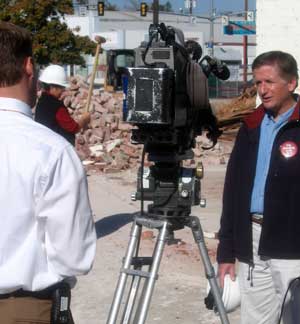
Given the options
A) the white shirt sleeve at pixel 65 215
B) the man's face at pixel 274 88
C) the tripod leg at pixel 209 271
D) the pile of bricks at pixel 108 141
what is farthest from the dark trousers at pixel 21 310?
the pile of bricks at pixel 108 141

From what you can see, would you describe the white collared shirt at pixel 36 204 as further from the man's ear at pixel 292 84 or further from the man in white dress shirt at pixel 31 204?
the man's ear at pixel 292 84

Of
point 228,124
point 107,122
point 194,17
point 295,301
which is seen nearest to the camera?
point 295,301

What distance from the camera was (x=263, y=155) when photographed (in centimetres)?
419

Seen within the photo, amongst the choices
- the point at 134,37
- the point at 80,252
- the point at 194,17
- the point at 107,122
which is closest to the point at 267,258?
the point at 80,252

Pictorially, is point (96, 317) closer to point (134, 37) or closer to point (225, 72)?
point (225, 72)

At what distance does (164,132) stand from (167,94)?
0.71 ft

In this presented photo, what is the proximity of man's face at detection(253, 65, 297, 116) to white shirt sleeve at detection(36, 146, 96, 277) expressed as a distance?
1600mm

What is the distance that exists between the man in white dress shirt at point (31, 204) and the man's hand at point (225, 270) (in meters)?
1.62

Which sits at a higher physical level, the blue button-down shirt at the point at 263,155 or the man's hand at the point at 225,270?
the blue button-down shirt at the point at 263,155

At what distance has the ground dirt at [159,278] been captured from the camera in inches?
241

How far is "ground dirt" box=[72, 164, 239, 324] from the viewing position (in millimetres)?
6113

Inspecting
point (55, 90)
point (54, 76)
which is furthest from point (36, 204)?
point (55, 90)

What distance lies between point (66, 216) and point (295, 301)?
5.92 ft

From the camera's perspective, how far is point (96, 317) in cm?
611
